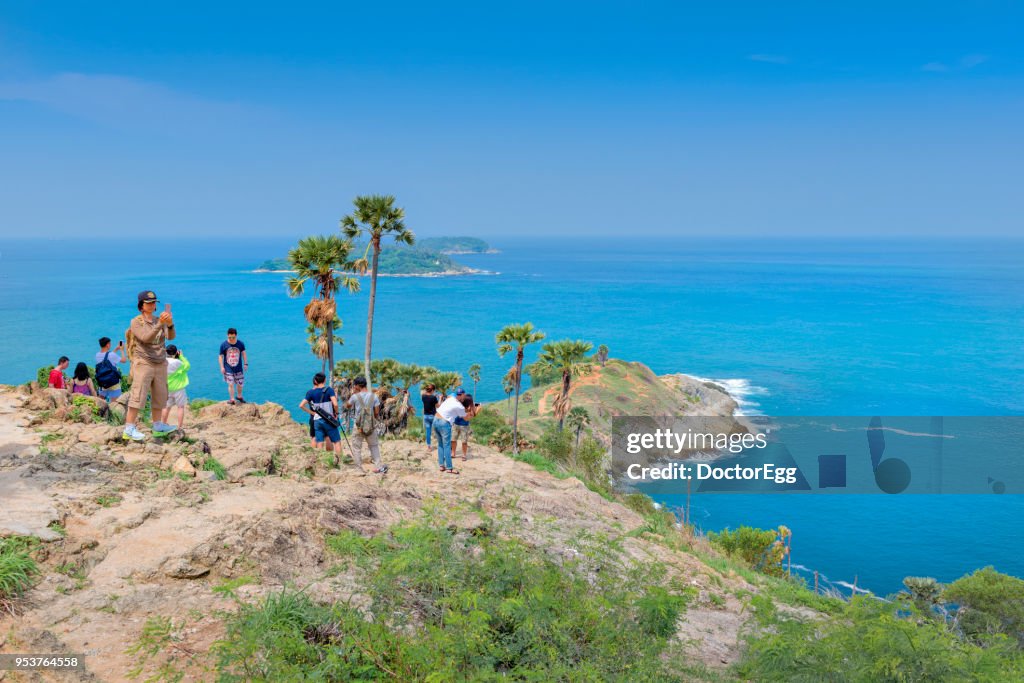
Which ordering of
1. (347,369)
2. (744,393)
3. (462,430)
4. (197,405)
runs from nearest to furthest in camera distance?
1. (462,430)
2. (197,405)
3. (347,369)
4. (744,393)

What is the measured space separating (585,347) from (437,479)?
25730mm

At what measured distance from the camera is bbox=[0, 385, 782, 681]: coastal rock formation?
266 inches

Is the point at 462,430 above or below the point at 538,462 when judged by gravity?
above

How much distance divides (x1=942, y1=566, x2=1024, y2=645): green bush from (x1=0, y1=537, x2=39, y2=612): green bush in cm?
3624

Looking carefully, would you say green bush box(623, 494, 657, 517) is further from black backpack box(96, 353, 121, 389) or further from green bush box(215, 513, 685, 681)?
black backpack box(96, 353, 121, 389)

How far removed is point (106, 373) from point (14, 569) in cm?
776

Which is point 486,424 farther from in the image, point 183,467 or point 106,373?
point 183,467

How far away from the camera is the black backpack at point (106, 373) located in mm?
13664

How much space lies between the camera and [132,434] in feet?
37.0

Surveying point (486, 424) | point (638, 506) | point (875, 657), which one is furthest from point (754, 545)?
point (875, 657)

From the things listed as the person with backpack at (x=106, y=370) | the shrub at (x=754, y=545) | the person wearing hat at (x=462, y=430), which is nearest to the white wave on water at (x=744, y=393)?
the shrub at (x=754, y=545)

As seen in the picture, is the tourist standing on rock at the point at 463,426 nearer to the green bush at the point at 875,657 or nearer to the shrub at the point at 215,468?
the shrub at the point at 215,468

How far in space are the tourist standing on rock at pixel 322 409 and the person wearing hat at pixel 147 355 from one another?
8.32 feet

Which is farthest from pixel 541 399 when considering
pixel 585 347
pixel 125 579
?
pixel 125 579
